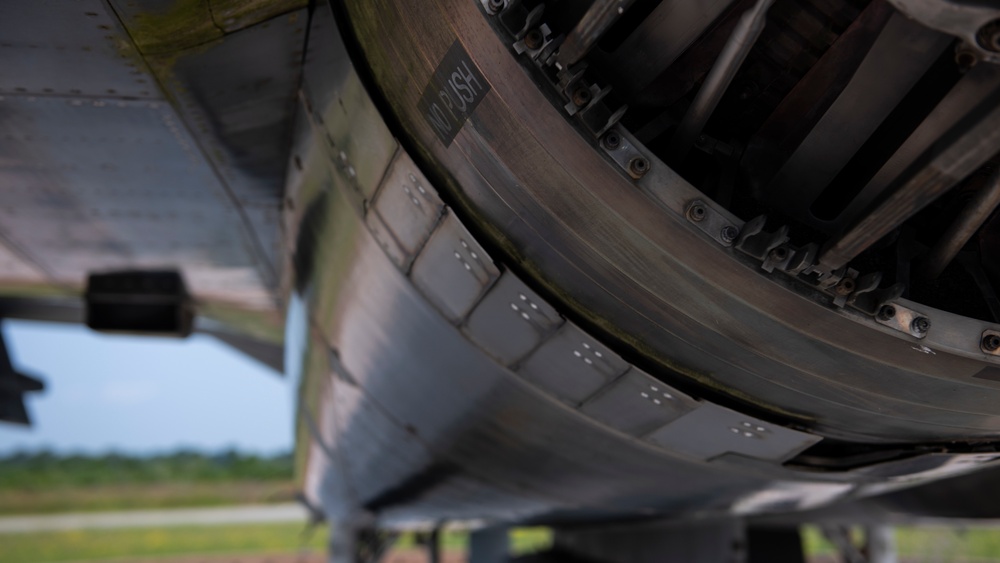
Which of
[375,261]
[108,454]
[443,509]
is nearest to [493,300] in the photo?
[375,261]

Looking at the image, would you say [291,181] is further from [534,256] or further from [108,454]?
[108,454]

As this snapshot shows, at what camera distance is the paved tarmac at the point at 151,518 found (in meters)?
24.0

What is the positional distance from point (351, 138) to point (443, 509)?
365 centimetres

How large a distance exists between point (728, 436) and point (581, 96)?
1.58 m

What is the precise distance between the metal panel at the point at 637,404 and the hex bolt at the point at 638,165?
0.86 meters

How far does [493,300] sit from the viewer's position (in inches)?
124

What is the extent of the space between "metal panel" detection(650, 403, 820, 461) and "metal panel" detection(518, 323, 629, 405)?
0.35 meters

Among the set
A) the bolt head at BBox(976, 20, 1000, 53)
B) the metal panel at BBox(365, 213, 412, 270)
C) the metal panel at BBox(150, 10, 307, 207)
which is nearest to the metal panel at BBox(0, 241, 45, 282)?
the metal panel at BBox(150, 10, 307, 207)

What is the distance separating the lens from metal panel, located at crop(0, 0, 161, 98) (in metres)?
3.14

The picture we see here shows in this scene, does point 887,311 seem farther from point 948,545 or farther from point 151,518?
point 151,518

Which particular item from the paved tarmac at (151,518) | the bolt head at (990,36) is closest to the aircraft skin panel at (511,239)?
the bolt head at (990,36)

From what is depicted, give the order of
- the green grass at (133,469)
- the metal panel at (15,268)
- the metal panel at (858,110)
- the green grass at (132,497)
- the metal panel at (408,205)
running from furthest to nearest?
the green grass at (133,469)
the green grass at (132,497)
the metal panel at (15,268)
the metal panel at (408,205)
the metal panel at (858,110)

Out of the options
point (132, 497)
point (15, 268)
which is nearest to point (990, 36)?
point (15, 268)

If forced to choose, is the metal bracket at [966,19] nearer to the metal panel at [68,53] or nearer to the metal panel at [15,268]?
the metal panel at [68,53]
